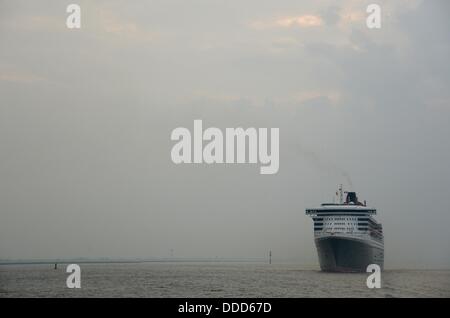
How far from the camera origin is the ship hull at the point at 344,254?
10900 cm

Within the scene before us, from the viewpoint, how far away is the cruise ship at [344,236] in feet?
358

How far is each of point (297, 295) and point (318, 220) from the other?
165 feet

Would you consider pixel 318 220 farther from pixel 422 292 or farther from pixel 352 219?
pixel 422 292

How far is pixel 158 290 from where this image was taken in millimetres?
75250

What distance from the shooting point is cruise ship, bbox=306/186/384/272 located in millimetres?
109188

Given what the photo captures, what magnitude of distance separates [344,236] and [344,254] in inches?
110

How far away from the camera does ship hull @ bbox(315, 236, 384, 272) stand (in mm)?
109000

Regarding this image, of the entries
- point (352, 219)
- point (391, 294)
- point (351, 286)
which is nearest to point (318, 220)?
point (352, 219)

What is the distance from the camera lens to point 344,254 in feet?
358

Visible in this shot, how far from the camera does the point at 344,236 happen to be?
109250 millimetres
